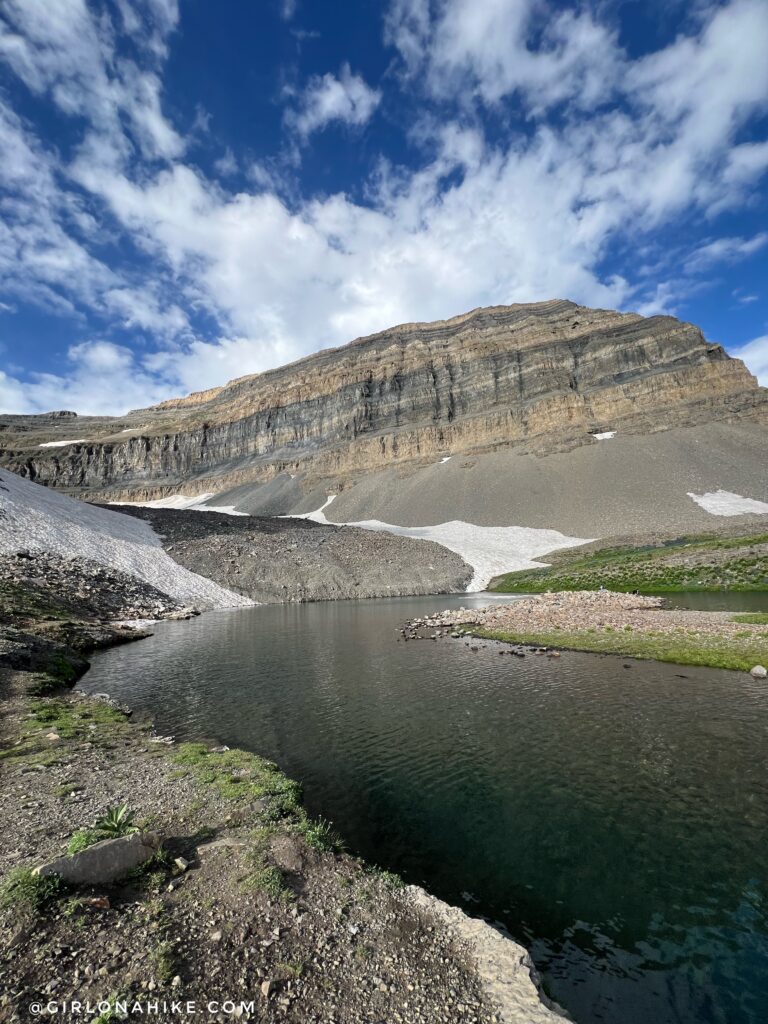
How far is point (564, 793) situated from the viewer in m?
11.7

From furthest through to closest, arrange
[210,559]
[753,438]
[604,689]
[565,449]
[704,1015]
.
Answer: [565,449] < [753,438] < [210,559] < [604,689] < [704,1015]

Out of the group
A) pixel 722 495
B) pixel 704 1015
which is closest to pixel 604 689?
pixel 704 1015

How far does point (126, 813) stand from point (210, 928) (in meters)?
4.29

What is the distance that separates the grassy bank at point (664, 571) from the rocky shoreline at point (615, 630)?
19.5 m

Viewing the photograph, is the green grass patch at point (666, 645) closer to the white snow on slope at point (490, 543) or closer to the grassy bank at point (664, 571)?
the grassy bank at point (664, 571)

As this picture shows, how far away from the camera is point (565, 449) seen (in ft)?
464

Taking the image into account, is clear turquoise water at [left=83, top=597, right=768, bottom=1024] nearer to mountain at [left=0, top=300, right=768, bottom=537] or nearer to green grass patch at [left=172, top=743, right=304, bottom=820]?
green grass patch at [left=172, top=743, right=304, bottom=820]

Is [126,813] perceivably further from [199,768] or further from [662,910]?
[662,910]

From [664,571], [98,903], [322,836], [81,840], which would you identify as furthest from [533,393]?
[98,903]

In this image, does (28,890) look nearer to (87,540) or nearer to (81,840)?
(81,840)

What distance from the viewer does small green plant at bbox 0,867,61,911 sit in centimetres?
640

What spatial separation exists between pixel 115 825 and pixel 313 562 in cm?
6888

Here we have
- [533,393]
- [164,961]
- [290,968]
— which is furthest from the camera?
[533,393]

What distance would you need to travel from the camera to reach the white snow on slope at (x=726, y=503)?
3959 inches
